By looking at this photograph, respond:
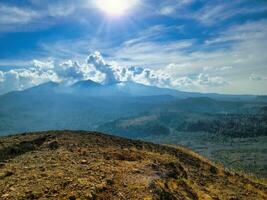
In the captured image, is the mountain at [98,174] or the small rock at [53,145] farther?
the small rock at [53,145]

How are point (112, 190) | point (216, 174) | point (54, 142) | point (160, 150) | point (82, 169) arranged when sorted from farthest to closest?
1. point (160, 150)
2. point (216, 174)
3. point (54, 142)
4. point (82, 169)
5. point (112, 190)

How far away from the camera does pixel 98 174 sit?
20.8 metres

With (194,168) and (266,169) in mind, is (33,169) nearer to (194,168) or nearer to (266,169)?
(194,168)

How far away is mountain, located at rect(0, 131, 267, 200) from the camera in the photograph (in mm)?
18359

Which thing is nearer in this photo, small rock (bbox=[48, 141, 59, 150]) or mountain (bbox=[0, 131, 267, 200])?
mountain (bbox=[0, 131, 267, 200])

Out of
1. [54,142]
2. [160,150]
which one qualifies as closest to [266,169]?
[160,150]

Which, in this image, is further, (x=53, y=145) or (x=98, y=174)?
(x=53, y=145)

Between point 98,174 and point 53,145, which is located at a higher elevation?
point 98,174

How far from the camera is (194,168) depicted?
112 ft

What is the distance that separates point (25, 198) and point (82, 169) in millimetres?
5140

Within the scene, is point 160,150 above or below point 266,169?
above

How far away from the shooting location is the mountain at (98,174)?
18.4m

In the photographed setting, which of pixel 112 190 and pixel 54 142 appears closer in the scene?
pixel 112 190

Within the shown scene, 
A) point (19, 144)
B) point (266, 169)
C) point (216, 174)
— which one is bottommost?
point (266, 169)
